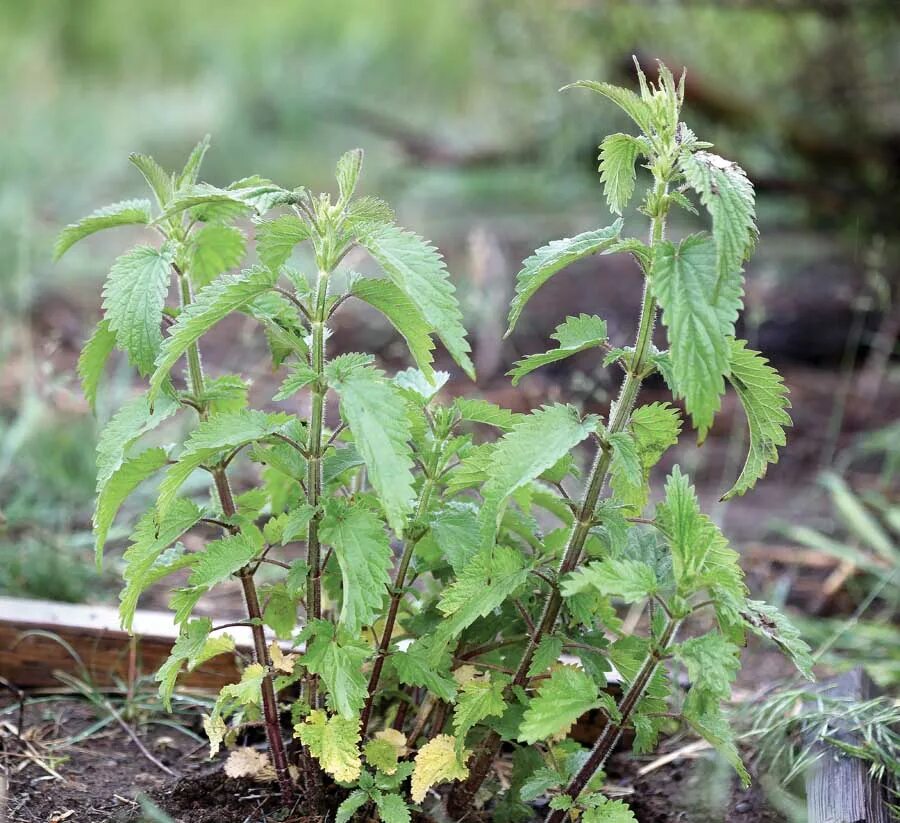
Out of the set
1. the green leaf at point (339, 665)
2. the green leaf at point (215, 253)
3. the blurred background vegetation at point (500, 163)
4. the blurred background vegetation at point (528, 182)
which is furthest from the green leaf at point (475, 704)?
the blurred background vegetation at point (500, 163)

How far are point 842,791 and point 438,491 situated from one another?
2.31ft

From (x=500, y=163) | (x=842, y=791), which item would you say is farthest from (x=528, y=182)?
(x=842, y=791)

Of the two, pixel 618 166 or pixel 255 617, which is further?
pixel 255 617

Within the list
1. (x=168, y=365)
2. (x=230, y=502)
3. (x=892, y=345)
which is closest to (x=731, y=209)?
(x=168, y=365)

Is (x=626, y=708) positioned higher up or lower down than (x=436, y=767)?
higher up

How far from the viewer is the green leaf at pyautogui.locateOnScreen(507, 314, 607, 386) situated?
1.23 m

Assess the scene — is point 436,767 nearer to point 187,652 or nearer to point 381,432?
point 187,652

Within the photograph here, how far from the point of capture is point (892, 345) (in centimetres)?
367

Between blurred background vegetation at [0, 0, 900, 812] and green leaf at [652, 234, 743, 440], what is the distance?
3.35 feet

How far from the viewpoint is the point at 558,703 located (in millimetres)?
1204

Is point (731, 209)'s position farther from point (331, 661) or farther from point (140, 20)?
point (140, 20)

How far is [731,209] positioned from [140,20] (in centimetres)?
747

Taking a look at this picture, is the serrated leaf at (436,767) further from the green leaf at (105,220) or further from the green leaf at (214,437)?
the green leaf at (105,220)

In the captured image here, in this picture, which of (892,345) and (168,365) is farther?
(892,345)
